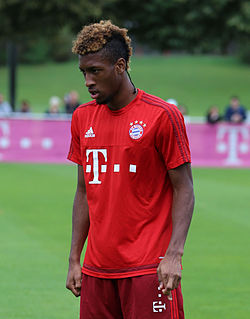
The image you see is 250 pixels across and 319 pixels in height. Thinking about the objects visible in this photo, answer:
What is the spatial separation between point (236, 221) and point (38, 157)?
398 inches

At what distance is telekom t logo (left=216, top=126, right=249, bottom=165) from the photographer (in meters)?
21.2

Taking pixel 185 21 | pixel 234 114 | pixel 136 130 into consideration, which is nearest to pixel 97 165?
pixel 136 130

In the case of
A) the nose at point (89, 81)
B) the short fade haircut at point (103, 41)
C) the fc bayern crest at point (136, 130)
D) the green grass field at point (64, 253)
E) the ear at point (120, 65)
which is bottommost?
the green grass field at point (64, 253)

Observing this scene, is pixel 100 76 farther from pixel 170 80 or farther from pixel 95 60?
pixel 170 80

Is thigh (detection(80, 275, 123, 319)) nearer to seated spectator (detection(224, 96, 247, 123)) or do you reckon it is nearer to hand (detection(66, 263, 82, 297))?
hand (detection(66, 263, 82, 297))

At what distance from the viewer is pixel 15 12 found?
94.7 feet

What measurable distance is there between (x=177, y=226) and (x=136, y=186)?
0.95 feet

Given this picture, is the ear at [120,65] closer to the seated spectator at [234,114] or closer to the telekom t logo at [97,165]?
the telekom t logo at [97,165]

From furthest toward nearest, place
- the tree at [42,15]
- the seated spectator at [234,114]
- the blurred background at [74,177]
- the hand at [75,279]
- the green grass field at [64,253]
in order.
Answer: the tree at [42,15] → the seated spectator at [234,114] → the blurred background at [74,177] → the green grass field at [64,253] → the hand at [75,279]

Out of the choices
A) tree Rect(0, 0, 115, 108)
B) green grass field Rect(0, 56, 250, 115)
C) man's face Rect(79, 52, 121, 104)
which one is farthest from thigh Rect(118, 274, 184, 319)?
green grass field Rect(0, 56, 250, 115)

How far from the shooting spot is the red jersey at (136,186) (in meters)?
3.89

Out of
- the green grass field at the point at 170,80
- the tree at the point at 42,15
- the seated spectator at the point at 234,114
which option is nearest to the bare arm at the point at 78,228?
the seated spectator at the point at 234,114

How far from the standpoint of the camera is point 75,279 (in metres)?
4.18

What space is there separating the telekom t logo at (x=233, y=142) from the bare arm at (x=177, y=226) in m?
17.5
